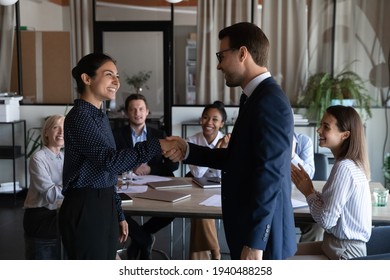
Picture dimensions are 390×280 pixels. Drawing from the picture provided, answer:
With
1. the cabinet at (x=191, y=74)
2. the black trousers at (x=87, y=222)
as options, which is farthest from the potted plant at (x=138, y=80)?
the black trousers at (x=87, y=222)

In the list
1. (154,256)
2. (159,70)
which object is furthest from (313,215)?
(159,70)

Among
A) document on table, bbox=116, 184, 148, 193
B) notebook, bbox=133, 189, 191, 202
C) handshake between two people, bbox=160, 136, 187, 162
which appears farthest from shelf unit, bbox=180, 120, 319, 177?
handshake between two people, bbox=160, 136, 187, 162

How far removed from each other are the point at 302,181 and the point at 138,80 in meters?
4.88

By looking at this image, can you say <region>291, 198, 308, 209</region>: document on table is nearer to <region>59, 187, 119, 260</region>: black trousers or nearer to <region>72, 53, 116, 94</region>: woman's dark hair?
<region>59, 187, 119, 260</region>: black trousers

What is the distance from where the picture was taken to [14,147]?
6465 mm

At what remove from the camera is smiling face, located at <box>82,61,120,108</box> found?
93.7 inches

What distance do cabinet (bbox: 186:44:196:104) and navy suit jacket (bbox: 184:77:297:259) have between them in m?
4.79

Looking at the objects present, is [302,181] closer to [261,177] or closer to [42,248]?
[261,177]

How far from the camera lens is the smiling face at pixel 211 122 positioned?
4.33 m

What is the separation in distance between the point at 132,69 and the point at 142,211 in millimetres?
4853

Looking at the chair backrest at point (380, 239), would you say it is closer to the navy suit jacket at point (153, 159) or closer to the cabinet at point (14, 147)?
the navy suit jacket at point (153, 159)

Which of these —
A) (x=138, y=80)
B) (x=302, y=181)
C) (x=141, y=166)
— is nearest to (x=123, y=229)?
(x=302, y=181)

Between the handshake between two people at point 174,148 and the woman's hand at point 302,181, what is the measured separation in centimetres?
70
